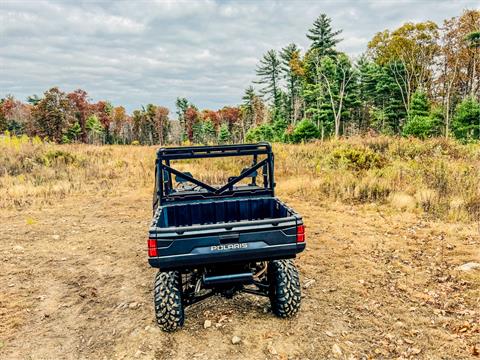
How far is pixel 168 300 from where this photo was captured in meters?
3.65

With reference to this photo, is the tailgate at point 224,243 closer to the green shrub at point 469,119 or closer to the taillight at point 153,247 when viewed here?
the taillight at point 153,247

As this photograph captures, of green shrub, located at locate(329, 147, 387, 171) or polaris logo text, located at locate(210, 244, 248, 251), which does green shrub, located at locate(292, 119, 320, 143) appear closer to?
green shrub, located at locate(329, 147, 387, 171)

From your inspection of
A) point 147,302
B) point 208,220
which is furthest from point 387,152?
point 147,302

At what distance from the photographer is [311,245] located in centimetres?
670

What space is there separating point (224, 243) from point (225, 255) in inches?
4.4

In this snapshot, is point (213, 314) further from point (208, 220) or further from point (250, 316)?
point (208, 220)

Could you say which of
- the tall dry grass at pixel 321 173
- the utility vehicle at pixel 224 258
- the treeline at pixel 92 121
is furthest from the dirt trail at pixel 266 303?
the treeline at pixel 92 121

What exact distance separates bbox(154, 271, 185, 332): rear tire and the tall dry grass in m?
6.44

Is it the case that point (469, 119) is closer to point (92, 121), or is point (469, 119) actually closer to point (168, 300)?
point (168, 300)

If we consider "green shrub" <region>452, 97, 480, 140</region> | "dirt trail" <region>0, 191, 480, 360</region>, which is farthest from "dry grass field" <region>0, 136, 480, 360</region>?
"green shrub" <region>452, 97, 480, 140</region>

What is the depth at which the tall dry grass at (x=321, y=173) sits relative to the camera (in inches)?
356

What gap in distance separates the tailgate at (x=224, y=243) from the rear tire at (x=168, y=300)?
0.41 m

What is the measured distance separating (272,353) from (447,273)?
3237 millimetres

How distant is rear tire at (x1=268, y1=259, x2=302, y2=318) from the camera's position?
3795 millimetres
